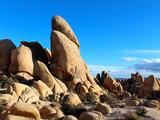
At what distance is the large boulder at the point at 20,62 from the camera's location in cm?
2497

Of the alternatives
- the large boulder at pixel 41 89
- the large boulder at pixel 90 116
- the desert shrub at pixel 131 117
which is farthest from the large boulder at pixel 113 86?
the large boulder at pixel 90 116

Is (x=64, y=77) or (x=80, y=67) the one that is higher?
(x=80, y=67)

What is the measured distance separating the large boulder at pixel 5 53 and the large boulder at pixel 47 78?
552 cm

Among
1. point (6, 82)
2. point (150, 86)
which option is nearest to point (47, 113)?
point (6, 82)

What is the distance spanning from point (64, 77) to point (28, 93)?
1123 cm

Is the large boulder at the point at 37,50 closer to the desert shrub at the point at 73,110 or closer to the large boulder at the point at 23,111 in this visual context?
the desert shrub at the point at 73,110

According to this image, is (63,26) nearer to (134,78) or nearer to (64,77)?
(64,77)

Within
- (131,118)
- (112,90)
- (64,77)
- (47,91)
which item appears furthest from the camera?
(112,90)

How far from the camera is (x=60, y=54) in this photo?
2816 cm

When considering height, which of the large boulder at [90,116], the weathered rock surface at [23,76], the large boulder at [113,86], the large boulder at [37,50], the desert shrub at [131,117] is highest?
the large boulder at [37,50]

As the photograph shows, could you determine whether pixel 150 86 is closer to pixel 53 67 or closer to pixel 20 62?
pixel 53 67

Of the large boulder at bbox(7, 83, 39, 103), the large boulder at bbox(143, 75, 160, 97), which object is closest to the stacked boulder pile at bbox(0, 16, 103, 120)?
the large boulder at bbox(7, 83, 39, 103)

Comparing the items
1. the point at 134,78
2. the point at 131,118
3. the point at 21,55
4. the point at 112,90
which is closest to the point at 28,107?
the point at 131,118

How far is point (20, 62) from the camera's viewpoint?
82.1 ft
